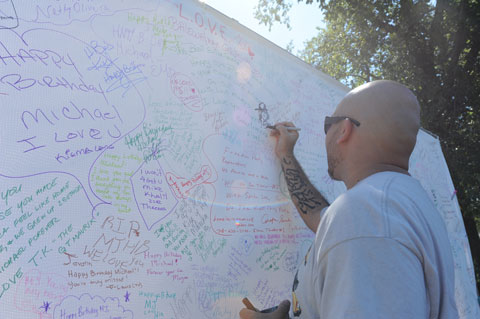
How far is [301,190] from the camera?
200cm

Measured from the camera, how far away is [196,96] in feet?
5.47

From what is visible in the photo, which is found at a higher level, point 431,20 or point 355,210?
point 431,20

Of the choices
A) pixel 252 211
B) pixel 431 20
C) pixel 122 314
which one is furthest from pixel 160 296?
pixel 431 20

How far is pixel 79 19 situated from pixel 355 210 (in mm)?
1183

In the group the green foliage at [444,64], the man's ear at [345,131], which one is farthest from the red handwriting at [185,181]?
the green foliage at [444,64]

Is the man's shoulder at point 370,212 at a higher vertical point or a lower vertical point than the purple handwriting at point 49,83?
lower

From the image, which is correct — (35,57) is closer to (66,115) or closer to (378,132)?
(66,115)

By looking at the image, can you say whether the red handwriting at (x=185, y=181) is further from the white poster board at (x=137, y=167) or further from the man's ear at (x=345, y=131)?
the man's ear at (x=345, y=131)

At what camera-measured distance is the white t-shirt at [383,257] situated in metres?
0.77

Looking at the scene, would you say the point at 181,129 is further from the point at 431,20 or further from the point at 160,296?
the point at 431,20

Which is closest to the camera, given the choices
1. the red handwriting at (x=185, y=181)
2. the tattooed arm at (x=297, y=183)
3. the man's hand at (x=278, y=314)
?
the man's hand at (x=278, y=314)

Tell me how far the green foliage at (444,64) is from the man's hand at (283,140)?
555 cm

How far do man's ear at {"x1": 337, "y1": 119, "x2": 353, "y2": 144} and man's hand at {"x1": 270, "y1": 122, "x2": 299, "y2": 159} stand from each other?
2.66 feet

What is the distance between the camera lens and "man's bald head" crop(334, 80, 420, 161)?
1.13 meters
